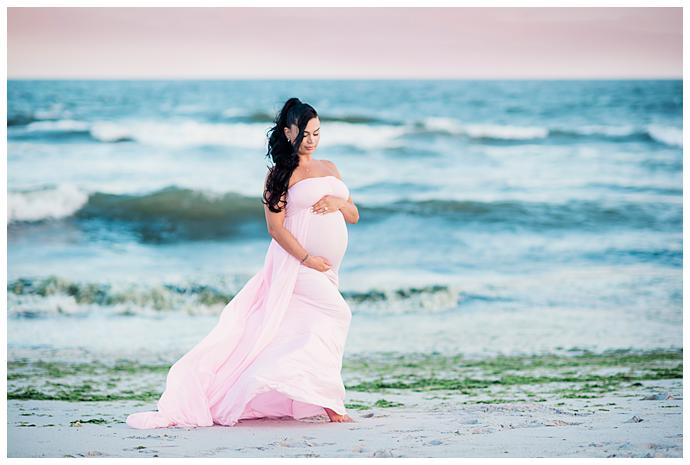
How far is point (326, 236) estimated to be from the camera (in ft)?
16.3

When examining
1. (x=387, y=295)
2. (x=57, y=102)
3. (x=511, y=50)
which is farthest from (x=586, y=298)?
(x=57, y=102)

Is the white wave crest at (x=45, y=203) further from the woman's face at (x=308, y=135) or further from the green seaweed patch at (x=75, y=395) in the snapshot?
the woman's face at (x=308, y=135)

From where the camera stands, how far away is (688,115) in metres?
6.24

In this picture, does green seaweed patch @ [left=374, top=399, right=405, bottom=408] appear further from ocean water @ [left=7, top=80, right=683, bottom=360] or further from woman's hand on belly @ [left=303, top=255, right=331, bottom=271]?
ocean water @ [left=7, top=80, right=683, bottom=360]

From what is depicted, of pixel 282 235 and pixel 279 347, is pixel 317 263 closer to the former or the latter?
pixel 282 235

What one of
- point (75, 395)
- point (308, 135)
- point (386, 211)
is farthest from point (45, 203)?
point (308, 135)

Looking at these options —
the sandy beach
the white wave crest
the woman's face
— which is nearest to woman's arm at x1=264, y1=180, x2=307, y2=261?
the woman's face

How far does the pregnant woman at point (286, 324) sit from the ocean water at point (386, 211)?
10.1ft

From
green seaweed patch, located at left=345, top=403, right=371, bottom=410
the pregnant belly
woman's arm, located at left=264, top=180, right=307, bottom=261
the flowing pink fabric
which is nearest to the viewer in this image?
the flowing pink fabric

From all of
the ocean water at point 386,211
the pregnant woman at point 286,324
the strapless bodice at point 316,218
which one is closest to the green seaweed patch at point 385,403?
the pregnant woman at point 286,324

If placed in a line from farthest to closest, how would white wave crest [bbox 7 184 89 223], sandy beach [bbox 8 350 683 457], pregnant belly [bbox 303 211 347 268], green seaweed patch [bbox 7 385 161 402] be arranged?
white wave crest [bbox 7 184 89 223] < green seaweed patch [bbox 7 385 161 402] < pregnant belly [bbox 303 211 347 268] < sandy beach [bbox 8 350 683 457]

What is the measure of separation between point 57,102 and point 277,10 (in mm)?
6412

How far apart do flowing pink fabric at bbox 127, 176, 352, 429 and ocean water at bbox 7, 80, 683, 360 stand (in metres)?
3.06

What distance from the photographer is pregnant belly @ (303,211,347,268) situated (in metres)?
4.95
